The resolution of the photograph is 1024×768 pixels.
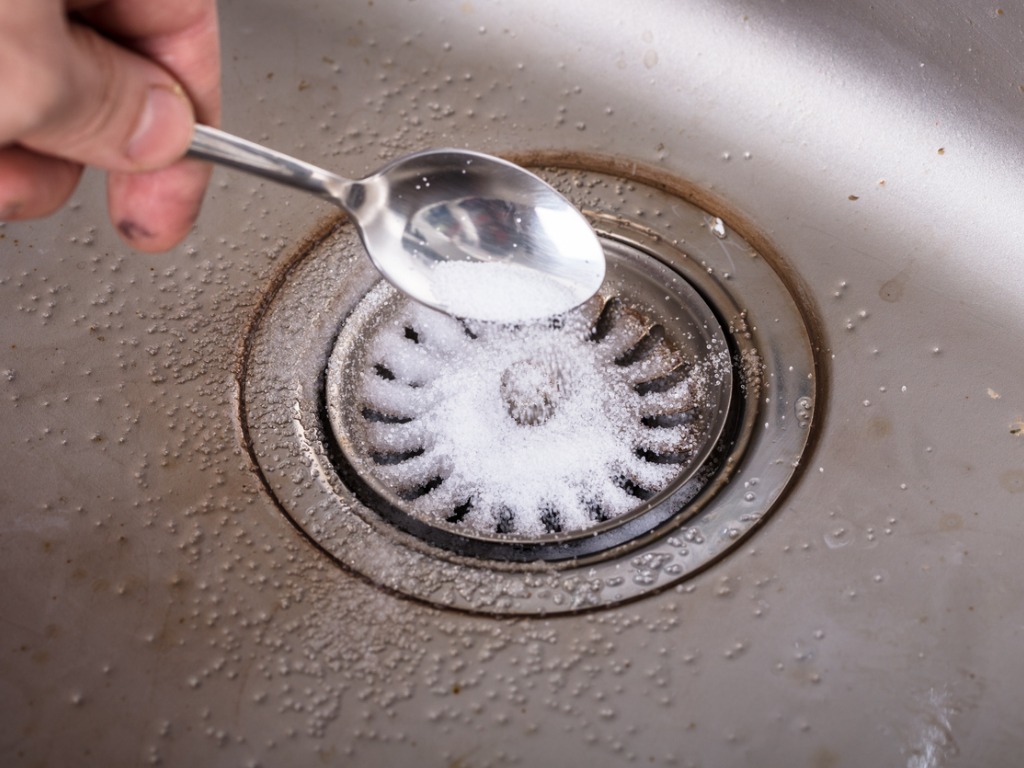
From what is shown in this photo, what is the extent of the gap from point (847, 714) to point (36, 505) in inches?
19.5

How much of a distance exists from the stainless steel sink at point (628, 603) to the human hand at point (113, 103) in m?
0.15

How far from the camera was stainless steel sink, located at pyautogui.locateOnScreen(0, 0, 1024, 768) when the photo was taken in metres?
0.50

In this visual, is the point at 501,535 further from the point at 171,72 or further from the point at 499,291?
the point at 171,72

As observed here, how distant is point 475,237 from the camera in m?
0.56

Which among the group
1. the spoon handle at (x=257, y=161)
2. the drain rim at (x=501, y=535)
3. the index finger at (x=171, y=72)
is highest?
the index finger at (x=171, y=72)

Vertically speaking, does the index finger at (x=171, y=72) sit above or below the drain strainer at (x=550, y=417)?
above

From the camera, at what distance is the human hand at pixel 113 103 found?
34cm

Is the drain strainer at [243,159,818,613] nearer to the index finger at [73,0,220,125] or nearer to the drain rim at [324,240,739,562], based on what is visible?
the drain rim at [324,240,739,562]

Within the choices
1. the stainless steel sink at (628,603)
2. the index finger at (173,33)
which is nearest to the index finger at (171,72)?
the index finger at (173,33)

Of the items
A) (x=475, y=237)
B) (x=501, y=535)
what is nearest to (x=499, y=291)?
(x=475, y=237)

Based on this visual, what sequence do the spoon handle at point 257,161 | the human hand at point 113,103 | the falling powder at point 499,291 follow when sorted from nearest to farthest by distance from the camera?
the human hand at point 113,103 < the spoon handle at point 257,161 < the falling powder at point 499,291

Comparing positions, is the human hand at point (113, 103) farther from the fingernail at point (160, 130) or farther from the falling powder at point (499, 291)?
the falling powder at point (499, 291)

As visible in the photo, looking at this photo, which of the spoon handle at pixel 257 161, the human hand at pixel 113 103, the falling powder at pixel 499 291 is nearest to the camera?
the human hand at pixel 113 103

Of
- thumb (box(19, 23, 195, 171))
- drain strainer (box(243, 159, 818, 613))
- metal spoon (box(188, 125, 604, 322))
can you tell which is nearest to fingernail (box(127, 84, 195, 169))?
thumb (box(19, 23, 195, 171))
